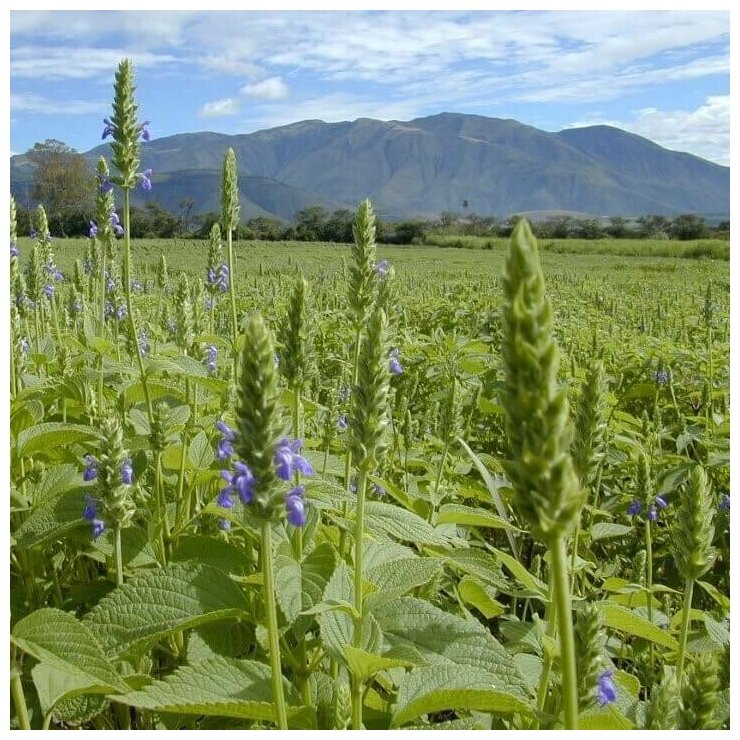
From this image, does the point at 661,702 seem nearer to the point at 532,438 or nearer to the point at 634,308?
the point at 532,438

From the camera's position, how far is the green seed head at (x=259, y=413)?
1.52m

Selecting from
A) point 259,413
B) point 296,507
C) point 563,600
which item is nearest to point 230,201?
point 296,507

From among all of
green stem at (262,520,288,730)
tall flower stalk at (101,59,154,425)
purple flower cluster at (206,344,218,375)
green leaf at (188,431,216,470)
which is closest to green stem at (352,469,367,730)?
green stem at (262,520,288,730)

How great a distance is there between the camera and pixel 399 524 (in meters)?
2.60

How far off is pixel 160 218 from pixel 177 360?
4892cm

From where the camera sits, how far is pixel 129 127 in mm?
3484

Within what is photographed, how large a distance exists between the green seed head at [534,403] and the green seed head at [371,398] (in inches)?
35.7

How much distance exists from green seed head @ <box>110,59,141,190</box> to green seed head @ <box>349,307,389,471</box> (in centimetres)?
213

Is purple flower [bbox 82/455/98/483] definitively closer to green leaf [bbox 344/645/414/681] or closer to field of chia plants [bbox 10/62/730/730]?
field of chia plants [bbox 10/62/730/730]

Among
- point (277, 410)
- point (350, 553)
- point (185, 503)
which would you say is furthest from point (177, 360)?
point (277, 410)

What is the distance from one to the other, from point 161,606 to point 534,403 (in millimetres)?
1733

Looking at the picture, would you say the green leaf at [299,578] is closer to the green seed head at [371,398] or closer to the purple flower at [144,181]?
the green seed head at [371,398]

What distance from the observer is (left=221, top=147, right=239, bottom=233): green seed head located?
12.6 feet

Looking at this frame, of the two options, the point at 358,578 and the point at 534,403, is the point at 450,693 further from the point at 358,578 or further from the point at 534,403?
the point at 534,403
